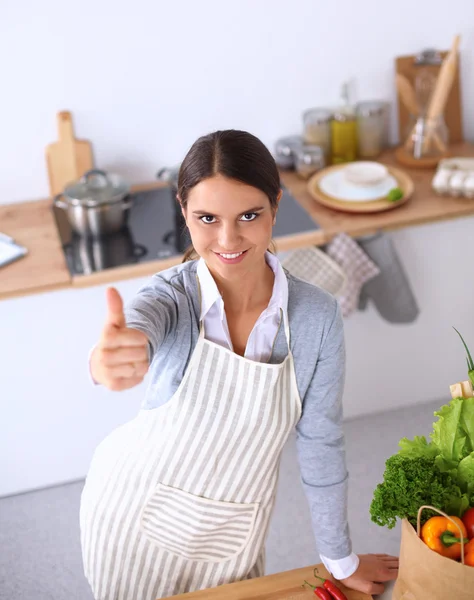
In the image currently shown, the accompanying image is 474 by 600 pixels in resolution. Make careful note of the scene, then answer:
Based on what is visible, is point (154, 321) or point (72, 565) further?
point (72, 565)

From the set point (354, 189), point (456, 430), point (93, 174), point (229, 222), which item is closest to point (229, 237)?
point (229, 222)

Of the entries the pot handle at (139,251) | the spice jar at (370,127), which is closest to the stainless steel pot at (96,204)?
the pot handle at (139,251)

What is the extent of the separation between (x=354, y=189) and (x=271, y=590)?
5.30ft

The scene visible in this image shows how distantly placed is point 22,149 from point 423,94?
138cm

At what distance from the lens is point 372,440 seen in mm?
2895

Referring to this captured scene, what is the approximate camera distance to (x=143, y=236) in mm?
2529

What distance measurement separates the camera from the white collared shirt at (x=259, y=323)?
4.38 ft

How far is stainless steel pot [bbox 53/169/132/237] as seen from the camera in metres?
2.46

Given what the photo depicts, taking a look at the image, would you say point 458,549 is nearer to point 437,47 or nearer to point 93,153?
point 93,153

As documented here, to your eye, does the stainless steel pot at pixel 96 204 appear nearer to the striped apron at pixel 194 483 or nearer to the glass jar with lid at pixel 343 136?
the glass jar with lid at pixel 343 136

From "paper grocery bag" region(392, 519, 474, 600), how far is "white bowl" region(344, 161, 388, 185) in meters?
1.68

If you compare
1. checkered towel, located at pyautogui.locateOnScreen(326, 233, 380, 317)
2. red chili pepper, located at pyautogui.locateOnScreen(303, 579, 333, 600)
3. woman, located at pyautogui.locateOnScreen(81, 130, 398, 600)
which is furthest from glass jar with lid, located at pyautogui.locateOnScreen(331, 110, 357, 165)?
red chili pepper, located at pyautogui.locateOnScreen(303, 579, 333, 600)

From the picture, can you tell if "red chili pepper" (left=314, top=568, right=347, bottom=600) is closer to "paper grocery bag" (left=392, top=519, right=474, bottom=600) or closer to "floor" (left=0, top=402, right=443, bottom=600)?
A: "paper grocery bag" (left=392, top=519, right=474, bottom=600)

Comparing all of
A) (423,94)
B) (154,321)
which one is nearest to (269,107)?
(423,94)
